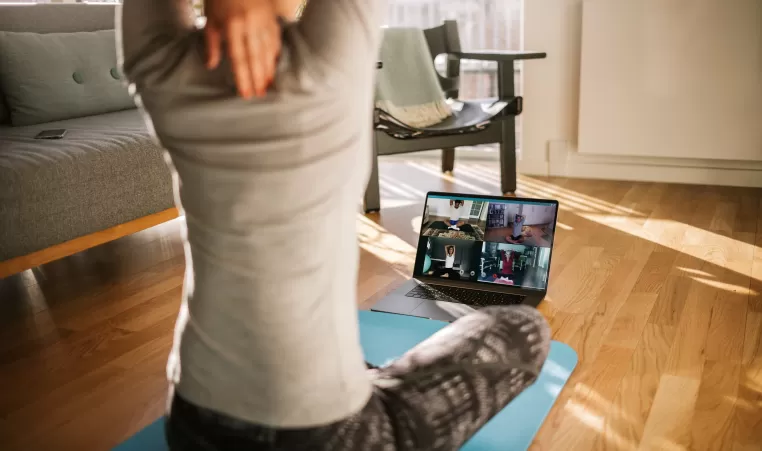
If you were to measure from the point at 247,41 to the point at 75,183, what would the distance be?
151 centimetres

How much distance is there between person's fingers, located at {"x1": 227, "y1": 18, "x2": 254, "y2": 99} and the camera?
24.8 inches

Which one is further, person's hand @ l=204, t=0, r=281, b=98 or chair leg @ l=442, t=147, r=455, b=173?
chair leg @ l=442, t=147, r=455, b=173

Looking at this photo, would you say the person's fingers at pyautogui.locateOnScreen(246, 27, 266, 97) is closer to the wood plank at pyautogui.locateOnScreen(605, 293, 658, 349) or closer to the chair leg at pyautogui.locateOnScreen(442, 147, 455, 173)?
the wood plank at pyautogui.locateOnScreen(605, 293, 658, 349)

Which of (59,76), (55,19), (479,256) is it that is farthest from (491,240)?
(55,19)

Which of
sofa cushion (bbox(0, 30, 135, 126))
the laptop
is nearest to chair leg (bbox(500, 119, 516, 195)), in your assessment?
the laptop

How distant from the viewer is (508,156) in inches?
121

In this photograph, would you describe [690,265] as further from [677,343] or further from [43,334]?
[43,334]

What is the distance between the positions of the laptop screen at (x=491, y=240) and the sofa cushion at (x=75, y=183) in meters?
0.85

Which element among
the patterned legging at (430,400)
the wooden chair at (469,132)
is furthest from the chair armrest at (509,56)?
the patterned legging at (430,400)

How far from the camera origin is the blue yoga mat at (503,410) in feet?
4.12

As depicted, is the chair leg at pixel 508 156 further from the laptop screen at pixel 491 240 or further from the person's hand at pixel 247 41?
the person's hand at pixel 247 41

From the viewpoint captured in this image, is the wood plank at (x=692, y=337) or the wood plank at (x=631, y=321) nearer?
the wood plank at (x=692, y=337)

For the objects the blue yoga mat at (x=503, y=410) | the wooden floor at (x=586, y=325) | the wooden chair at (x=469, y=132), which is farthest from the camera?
the wooden chair at (x=469, y=132)

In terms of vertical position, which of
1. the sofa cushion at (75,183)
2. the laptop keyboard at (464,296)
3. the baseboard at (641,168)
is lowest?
the baseboard at (641,168)
